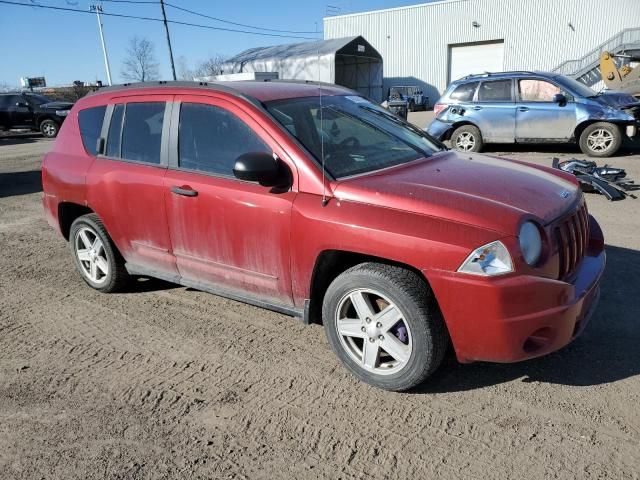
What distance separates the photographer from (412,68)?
43906mm

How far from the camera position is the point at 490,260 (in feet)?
8.62

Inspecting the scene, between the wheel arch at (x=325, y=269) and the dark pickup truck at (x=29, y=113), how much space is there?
71.1 ft

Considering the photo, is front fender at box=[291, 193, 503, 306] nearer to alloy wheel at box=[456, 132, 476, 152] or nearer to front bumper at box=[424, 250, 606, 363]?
front bumper at box=[424, 250, 606, 363]

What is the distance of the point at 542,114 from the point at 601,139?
1.24 meters

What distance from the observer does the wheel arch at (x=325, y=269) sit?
311cm

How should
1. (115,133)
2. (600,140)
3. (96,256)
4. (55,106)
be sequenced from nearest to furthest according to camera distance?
(115,133) → (96,256) → (600,140) → (55,106)

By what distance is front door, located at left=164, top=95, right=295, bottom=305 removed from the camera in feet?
10.9

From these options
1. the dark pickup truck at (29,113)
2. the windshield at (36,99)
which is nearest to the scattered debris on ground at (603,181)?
the dark pickup truck at (29,113)

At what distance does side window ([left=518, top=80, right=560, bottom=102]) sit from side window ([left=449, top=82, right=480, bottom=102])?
1023mm

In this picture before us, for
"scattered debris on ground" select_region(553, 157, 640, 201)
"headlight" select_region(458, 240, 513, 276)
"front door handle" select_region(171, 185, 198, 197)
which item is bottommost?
"scattered debris on ground" select_region(553, 157, 640, 201)

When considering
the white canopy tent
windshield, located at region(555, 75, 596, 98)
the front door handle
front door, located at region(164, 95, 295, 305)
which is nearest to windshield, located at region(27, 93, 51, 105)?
the white canopy tent

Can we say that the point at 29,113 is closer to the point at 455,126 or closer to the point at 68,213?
the point at 455,126

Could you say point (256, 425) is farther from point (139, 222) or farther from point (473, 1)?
point (473, 1)

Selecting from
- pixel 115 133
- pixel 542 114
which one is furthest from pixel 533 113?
pixel 115 133
